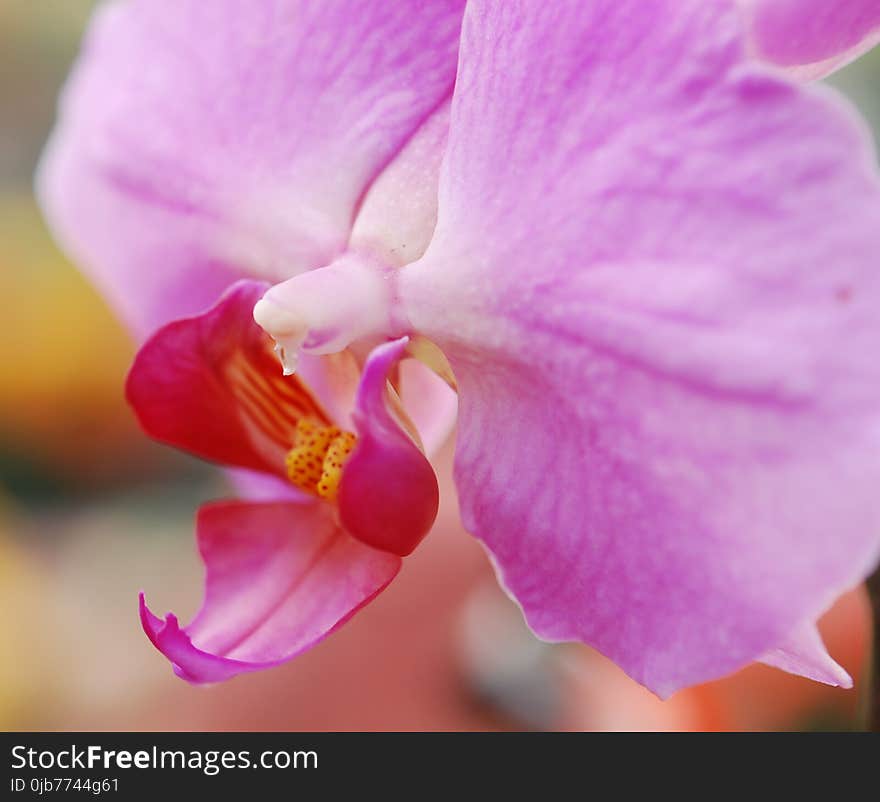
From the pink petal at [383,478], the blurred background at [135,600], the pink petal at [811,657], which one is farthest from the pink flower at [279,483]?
the blurred background at [135,600]

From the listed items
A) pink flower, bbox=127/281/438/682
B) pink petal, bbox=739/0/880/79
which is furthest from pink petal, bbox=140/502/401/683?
pink petal, bbox=739/0/880/79

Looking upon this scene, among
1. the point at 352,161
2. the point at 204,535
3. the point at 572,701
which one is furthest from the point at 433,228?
the point at 572,701

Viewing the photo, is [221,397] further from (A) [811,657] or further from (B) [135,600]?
(B) [135,600]

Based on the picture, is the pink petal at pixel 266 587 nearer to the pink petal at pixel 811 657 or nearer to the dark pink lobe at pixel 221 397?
the dark pink lobe at pixel 221 397

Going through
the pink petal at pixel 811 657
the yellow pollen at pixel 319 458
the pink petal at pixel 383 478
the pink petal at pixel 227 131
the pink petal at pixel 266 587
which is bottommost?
the pink petal at pixel 811 657

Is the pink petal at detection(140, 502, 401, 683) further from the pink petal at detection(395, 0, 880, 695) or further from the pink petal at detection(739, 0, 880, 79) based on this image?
the pink petal at detection(739, 0, 880, 79)

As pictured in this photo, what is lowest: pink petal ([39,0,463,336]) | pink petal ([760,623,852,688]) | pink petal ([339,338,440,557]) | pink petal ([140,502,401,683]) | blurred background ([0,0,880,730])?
blurred background ([0,0,880,730])
